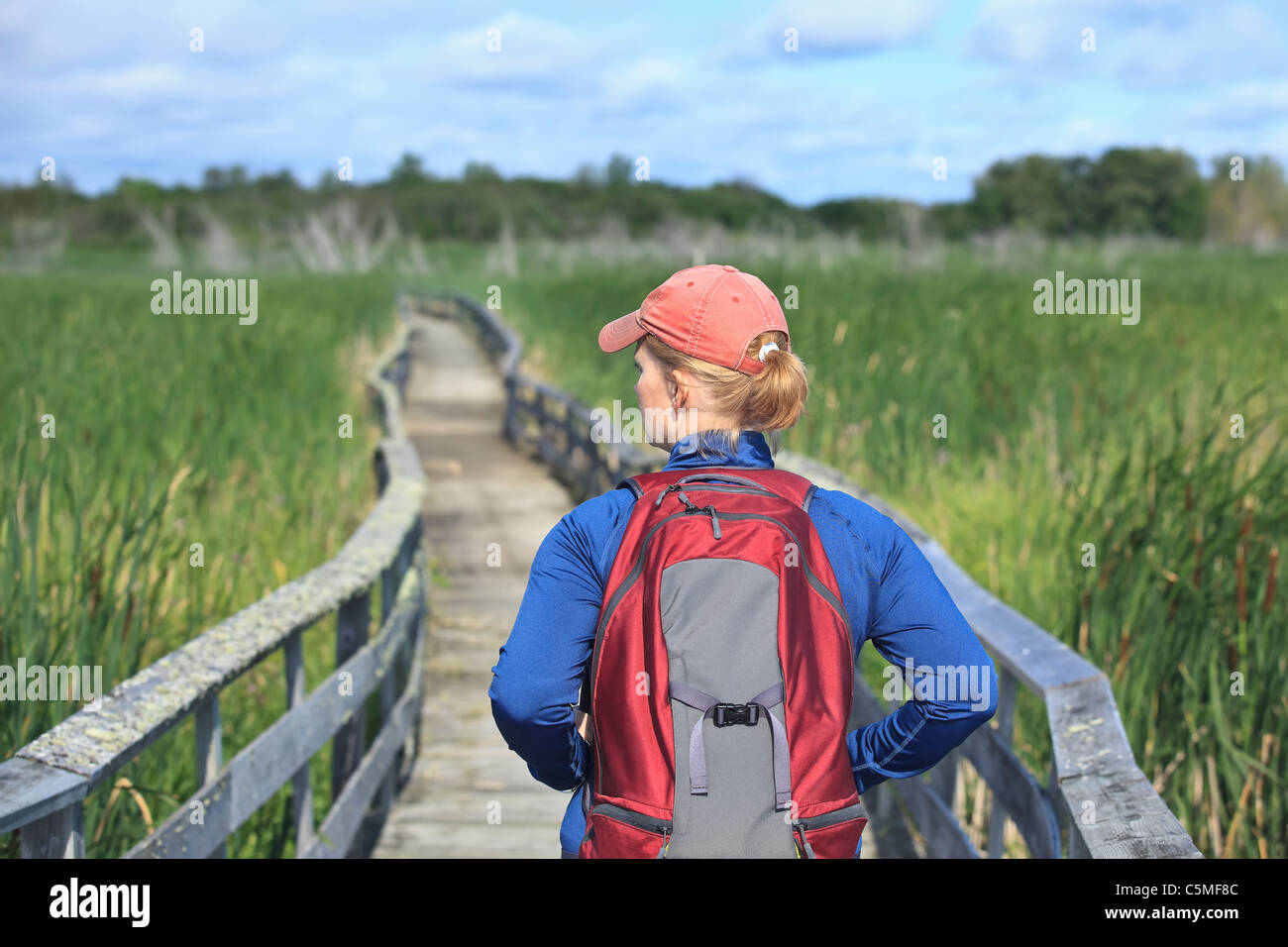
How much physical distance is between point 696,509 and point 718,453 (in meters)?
0.15

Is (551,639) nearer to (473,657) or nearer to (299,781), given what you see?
(299,781)

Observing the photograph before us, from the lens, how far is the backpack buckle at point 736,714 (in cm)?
166

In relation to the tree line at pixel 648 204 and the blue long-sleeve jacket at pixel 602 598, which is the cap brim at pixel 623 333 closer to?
the blue long-sleeve jacket at pixel 602 598

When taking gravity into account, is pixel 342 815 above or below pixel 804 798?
below

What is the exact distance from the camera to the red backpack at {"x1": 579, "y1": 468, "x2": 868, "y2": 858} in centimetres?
166

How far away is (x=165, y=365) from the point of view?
937 cm

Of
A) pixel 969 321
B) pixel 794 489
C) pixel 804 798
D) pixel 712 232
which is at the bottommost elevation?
pixel 804 798

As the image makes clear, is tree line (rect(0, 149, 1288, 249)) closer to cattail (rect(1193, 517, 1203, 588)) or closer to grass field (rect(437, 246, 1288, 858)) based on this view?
grass field (rect(437, 246, 1288, 858))

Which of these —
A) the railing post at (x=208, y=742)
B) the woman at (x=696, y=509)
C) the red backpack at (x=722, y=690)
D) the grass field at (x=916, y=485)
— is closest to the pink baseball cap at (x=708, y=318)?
the woman at (x=696, y=509)

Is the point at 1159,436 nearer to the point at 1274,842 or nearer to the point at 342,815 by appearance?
the point at 1274,842

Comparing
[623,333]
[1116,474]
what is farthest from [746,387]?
[1116,474]

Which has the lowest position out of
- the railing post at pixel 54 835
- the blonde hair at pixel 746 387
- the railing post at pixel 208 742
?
the railing post at pixel 208 742
